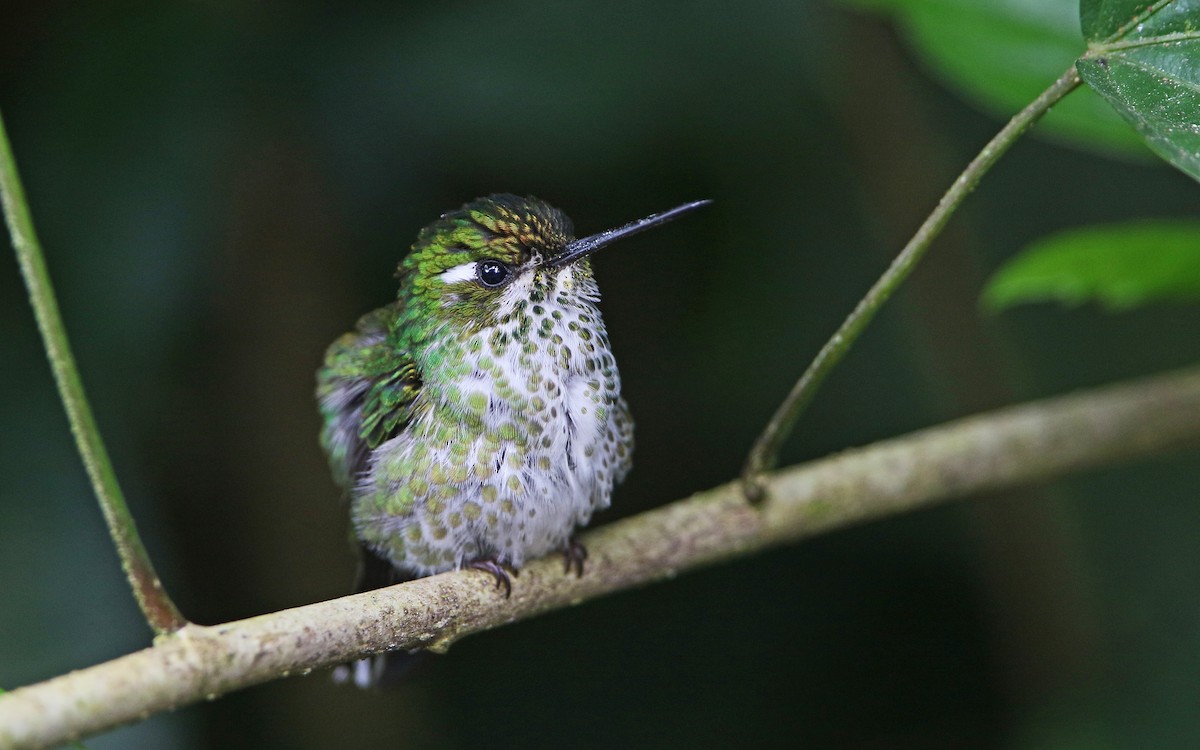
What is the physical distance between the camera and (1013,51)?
2.62 meters

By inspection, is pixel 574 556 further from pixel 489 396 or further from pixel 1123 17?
pixel 1123 17

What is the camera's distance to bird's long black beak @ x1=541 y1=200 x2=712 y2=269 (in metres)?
1.63

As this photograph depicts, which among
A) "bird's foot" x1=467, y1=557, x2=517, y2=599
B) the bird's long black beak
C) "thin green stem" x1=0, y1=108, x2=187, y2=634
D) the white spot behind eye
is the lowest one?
"bird's foot" x1=467, y1=557, x2=517, y2=599

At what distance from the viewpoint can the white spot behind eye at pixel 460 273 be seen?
6.10ft

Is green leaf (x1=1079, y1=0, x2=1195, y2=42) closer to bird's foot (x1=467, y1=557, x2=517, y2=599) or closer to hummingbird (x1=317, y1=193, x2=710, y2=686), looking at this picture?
hummingbird (x1=317, y1=193, x2=710, y2=686)

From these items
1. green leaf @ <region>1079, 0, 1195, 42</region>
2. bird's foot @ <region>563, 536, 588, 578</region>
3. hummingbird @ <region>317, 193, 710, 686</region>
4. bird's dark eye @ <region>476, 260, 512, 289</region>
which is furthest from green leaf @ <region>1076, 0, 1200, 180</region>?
bird's foot @ <region>563, 536, 588, 578</region>

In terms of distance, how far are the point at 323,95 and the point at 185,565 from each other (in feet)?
4.33

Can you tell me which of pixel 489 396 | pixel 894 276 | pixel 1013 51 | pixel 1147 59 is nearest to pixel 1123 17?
pixel 1147 59

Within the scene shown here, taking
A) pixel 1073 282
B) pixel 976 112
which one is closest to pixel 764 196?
pixel 976 112

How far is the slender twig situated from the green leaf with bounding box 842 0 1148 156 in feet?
2.13

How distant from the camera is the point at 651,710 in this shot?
11.2ft

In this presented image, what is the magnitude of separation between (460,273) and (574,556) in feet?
1.89

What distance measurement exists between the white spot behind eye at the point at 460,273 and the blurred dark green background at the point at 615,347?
0.72 metres

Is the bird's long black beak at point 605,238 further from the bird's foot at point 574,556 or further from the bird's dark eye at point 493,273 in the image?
the bird's foot at point 574,556
